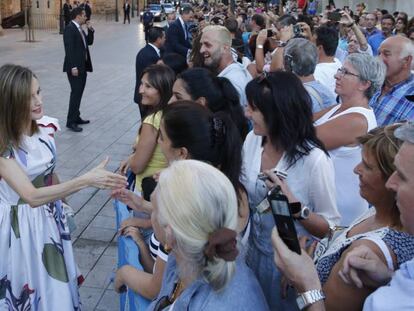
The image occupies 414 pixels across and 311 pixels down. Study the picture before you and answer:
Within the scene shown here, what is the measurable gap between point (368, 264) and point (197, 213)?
0.57 m

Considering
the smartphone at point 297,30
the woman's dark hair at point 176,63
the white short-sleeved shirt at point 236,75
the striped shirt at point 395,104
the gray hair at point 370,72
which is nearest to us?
the gray hair at point 370,72

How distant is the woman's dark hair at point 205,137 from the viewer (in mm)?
2266

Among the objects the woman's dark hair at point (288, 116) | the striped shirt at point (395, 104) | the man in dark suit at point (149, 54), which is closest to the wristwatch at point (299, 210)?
the woman's dark hair at point (288, 116)

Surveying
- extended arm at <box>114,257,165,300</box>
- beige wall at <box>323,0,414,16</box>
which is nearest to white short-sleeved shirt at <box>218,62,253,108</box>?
extended arm at <box>114,257,165,300</box>

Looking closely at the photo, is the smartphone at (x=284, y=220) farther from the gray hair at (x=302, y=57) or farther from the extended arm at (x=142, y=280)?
the gray hair at (x=302, y=57)

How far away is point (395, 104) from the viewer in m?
4.32

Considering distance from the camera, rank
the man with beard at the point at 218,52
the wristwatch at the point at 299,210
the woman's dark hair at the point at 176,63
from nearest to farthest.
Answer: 1. the wristwatch at the point at 299,210
2. the man with beard at the point at 218,52
3. the woman's dark hair at the point at 176,63

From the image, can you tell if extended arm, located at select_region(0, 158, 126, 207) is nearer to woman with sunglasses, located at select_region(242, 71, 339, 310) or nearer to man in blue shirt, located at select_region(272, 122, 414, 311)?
woman with sunglasses, located at select_region(242, 71, 339, 310)

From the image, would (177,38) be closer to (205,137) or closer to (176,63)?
(176,63)

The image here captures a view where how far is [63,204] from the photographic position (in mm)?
3254

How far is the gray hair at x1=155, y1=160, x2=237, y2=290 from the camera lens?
61.6 inches

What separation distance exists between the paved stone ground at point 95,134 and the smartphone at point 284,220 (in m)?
2.56

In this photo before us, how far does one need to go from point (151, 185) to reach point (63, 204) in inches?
32.8

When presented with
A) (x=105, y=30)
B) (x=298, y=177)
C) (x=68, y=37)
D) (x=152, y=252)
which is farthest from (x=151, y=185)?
(x=105, y=30)
